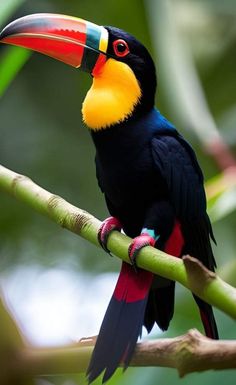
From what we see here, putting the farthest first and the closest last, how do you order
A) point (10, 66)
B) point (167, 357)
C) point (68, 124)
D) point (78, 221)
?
1. point (68, 124)
2. point (10, 66)
3. point (78, 221)
4. point (167, 357)

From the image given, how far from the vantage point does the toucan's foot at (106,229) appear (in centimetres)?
130

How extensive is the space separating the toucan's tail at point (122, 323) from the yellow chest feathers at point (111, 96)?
25cm

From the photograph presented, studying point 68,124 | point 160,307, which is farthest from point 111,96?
point 68,124

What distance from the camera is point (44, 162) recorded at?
356 cm

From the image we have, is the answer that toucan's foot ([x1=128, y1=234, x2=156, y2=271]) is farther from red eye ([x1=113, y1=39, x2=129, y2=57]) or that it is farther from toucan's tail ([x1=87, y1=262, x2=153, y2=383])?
red eye ([x1=113, y1=39, x2=129, y2=57])

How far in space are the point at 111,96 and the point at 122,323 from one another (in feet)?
1.25

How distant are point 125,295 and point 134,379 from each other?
12.0 inches

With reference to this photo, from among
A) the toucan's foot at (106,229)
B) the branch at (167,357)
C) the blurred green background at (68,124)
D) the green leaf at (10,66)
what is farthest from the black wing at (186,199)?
the blurred green background at (68,124)

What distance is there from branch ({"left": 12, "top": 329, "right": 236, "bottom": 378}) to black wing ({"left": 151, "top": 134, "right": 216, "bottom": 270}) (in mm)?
528

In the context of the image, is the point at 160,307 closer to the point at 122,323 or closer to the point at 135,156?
the point at 122,323

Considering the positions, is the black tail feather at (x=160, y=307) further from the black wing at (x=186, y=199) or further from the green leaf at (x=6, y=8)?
the green leaf at (x=6, y=8)

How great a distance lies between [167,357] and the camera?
84 centimetres

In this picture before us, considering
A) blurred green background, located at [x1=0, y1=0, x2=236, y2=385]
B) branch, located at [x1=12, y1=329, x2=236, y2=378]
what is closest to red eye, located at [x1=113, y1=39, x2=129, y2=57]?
branch, located at [x1=12, y1=329, x2=236, y2=378]

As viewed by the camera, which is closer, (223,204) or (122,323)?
(122,323)
